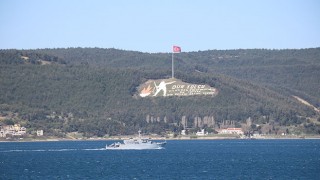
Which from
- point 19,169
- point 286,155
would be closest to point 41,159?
point 19,169

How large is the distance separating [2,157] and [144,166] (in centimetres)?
4513

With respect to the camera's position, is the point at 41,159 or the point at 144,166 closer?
the point at 144,166

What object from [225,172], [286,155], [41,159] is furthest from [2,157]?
[225,172]

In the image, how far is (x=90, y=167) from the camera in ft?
477

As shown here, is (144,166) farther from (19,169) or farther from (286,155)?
(286,155)

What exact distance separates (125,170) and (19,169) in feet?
53.9

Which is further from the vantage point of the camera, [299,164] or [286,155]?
[286,155]

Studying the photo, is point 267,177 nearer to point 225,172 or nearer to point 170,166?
point 225,172

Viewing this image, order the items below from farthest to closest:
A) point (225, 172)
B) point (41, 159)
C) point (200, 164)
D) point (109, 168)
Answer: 1. point (41, 159)
2. point (200, 164)
3. point (109, 168)
4. point (225, 172)

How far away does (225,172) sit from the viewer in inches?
5187

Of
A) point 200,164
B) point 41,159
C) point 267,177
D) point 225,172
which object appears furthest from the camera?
point 41,159

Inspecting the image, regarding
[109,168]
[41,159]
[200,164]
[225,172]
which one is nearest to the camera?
[225,172]

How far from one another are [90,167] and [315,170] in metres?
33.3

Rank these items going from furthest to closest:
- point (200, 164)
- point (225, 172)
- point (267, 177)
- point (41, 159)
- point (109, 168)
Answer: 1. point (41, 159)
2. point (200, 164)
3. point (109, 168)
4. point (225, 172)
5. point (267, 177)
